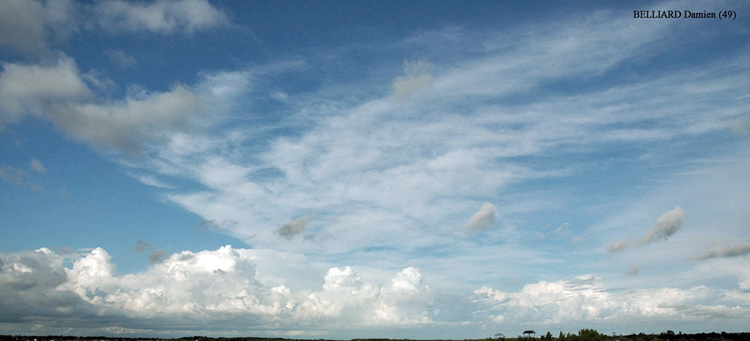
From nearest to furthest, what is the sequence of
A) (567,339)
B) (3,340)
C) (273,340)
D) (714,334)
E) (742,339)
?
(742,339) → (714,334) → (567,339) → (3,340) → (273,340)

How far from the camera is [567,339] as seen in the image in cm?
8894

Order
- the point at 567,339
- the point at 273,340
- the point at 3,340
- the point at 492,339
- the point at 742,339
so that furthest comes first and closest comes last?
the point at 273,340 < the point at 3,340 < the point at 492,339 < the point at 567,339 < the point at 742,339

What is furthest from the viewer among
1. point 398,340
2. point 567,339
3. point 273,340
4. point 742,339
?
point 273,340

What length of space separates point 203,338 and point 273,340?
63.1 feet

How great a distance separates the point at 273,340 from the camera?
497ft

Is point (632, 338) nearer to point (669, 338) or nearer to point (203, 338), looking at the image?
point (669, 338)

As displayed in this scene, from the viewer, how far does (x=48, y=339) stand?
134m

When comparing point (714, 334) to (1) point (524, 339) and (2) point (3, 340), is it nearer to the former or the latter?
(1) point (524, 339)

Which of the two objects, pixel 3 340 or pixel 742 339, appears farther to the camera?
pixel 3 340

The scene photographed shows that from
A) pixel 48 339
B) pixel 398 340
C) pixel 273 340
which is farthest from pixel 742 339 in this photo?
pixel 48 339

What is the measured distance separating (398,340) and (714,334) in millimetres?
74654

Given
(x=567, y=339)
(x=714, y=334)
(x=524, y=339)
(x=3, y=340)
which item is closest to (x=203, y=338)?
(x=3, y=340)

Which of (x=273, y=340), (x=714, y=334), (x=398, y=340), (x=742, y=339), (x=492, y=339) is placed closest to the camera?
(x=742, y=339)

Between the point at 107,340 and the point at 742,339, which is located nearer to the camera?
the point at 742,339
